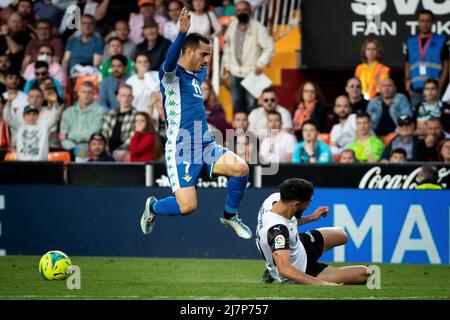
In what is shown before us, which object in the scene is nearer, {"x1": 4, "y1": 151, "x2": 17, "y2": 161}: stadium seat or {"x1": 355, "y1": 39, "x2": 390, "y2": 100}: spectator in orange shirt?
{"x1": 355, "y1": 39, "x2": 390, "y2": 100}: spectator in orange shirt

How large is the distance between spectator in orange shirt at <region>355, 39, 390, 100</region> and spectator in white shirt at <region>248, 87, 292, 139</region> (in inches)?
53.9

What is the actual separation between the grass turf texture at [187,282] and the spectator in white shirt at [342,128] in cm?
304

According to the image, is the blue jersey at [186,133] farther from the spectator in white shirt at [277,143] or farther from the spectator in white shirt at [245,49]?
the spectator in white shirt at [245,49]

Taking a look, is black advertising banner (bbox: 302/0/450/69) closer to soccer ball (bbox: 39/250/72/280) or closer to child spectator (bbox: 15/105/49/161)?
child spectator (bbox: 15/105/49/161)

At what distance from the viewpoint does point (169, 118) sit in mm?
13094

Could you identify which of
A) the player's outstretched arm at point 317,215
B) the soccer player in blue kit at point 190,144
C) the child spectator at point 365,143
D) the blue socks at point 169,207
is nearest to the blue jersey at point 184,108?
the soccer player in blue kit at point 190,144

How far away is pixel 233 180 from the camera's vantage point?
12906 millimetres

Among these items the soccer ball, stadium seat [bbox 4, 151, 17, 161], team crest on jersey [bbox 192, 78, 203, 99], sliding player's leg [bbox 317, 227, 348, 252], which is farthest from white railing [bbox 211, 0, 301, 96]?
the soccer ball

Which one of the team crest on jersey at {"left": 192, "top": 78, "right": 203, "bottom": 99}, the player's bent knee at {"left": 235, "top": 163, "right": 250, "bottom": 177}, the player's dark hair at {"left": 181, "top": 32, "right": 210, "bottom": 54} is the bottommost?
the player's bent knee at {"left": 235, "top": 163, "right": 250, "bottom": 177}

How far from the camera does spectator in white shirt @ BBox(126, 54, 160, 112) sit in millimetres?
19109

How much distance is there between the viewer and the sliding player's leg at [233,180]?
12.7 meters

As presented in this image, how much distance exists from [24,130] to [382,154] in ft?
19.1

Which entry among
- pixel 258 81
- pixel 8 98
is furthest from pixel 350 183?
pixel 8 98

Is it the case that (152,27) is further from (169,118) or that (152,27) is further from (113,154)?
(169,118)
